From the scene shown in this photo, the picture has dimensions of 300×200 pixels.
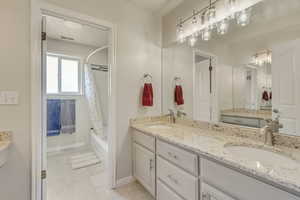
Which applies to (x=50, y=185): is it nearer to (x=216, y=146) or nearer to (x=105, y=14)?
(x=216, y=146)

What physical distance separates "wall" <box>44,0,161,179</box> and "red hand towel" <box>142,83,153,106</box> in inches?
4.1

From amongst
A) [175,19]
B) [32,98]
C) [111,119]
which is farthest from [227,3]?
[32,98]

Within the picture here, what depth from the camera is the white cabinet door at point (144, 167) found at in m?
1.78

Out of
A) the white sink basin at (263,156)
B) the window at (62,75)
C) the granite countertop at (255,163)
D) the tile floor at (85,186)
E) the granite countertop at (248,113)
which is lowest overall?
the tile floor at (85,186)

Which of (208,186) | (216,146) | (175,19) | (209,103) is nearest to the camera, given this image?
(208,186)

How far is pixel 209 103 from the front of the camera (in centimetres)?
196

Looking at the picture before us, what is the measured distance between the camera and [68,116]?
343 cm

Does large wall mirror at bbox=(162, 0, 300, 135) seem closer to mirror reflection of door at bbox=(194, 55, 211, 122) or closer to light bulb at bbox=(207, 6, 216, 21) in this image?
mirror reflection of door at bbox=(194, 55, 211, 122)

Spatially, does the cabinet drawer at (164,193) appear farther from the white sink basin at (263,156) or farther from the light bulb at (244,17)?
the light bulb at (244,17)

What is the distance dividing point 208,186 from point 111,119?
1.39 meters

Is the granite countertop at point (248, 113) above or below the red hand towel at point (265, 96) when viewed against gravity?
below

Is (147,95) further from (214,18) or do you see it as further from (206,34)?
(214,18)

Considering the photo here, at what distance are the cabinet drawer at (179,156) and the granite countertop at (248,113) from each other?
0.77m

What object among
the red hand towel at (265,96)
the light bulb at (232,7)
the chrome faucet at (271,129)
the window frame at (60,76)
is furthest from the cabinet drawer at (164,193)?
the window frame at (60,76)
